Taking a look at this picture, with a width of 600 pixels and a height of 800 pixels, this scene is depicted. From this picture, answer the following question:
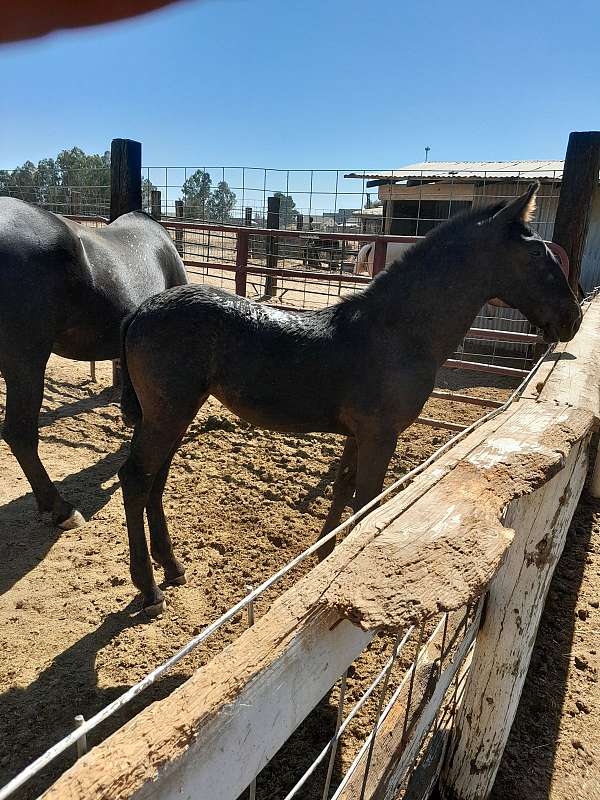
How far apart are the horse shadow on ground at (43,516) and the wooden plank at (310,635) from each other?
2533 millimetres

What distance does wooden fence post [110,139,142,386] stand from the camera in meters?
5.15

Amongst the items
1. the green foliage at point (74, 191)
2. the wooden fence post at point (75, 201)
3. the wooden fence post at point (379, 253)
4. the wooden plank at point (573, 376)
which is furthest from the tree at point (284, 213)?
the wooden plank at point (573, 376)

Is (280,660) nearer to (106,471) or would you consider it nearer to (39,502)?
(39,502)

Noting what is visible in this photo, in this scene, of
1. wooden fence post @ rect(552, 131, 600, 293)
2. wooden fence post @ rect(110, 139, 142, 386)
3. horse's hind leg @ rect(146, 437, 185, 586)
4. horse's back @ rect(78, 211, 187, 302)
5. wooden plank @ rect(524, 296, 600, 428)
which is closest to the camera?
wooden plank @ rect(524, 296, 600, 428)

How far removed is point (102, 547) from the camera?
3230 mm

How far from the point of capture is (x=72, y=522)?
3420 millimetres

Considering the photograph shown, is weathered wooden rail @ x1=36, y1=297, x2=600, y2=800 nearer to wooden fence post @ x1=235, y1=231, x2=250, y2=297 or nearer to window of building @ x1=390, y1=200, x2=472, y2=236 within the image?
wooden fence post @ x1=235, y1=231, x2=250, y2=297

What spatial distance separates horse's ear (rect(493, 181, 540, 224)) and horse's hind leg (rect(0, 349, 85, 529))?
9.20ft

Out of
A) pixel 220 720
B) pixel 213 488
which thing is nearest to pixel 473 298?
pixel 213 488

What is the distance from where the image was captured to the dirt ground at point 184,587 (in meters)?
2.11

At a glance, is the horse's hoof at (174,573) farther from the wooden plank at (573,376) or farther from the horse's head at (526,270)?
the horse's head at (526,270)

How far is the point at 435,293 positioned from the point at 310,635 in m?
2.17

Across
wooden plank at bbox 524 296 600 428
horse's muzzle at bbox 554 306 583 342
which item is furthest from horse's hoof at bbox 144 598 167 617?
horse's muzzle at bbox 554 306 583 342

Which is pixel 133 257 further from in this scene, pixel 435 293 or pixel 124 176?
pixel 435 293
